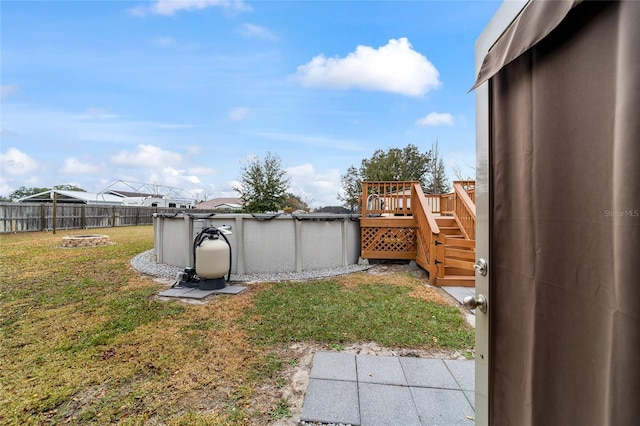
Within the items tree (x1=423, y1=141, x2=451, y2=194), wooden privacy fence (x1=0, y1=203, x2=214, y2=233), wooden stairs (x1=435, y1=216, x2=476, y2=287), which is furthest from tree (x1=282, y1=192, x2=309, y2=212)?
wooden privacy fence (x1=0, y1=203, x2=214, y2=233)

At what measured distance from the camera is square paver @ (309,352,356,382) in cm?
246

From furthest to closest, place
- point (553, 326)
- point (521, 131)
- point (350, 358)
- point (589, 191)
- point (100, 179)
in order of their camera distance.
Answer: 1. point (100, 179)
2. point (350, 358)
3. point (521, 131)
4. point (553, 326)
5. point (589, 191)

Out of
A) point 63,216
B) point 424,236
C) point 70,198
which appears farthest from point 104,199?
point 424,236

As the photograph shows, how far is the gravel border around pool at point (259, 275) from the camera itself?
226 inches

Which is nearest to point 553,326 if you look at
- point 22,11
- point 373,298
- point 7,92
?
point 373,298

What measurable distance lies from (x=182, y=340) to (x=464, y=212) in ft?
21.4

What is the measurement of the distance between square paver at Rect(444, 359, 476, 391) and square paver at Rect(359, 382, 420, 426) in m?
0.50

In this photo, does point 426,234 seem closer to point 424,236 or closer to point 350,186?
point 424,236

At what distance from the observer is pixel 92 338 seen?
10.3ft

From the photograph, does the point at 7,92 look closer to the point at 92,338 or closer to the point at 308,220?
the point at 92,338

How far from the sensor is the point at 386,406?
209 cm

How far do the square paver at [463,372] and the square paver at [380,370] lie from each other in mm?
465

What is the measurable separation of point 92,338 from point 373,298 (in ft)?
12.3

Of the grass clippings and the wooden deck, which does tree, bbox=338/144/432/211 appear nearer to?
the wooden deck
